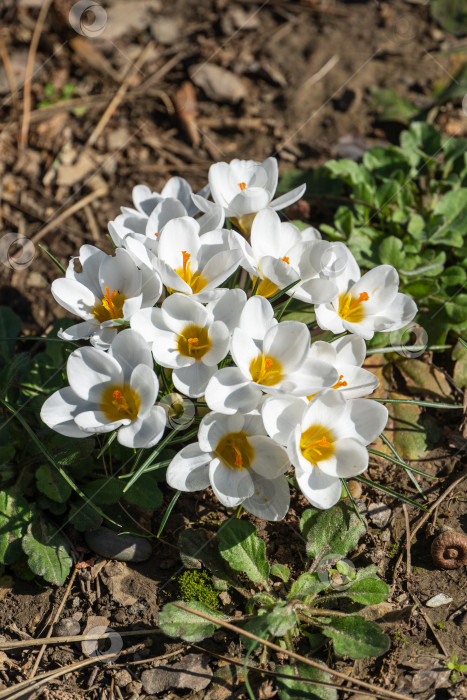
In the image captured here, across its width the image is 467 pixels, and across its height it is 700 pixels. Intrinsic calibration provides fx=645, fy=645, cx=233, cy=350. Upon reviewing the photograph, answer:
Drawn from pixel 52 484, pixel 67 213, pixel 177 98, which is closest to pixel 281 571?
pixel 52 484

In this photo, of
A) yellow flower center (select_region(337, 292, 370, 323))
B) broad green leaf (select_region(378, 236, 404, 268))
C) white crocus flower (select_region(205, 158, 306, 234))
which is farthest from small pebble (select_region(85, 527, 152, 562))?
broad green leaf (select_region(378, 236, 404, 268))

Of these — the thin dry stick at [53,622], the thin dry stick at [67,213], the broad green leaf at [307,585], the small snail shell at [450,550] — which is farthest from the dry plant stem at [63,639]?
the thin dry stick at [67,213]

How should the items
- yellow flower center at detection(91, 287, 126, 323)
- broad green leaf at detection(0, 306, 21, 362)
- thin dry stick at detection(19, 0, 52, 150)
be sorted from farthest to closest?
thin dry stick at detection(19, 0, 52, 150) → broad green leaf at detection(0, 306, 21, 362) → yellow flower center at detection(91, 287, 126, 323)

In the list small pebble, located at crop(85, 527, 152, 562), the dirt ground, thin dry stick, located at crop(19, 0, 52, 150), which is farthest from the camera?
thin dry stick, located at crop(19, 0, 52, 150)

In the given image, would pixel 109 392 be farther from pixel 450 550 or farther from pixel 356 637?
pixel 450 550

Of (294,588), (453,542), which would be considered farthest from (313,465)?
(453,542)

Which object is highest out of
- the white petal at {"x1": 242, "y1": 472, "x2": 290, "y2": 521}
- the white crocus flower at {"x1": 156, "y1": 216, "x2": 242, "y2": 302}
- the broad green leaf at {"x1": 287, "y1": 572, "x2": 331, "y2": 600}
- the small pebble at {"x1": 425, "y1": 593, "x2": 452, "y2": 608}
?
the white crocus flower at {"x1": 156, "y1": 216, "x2": 242, "y2": 302}

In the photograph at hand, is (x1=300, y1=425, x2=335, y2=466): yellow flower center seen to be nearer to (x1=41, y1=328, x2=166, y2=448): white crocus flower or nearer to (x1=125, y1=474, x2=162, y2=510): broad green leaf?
(x1=41, y1=328, x2=166, y2=448): white crocus flower
